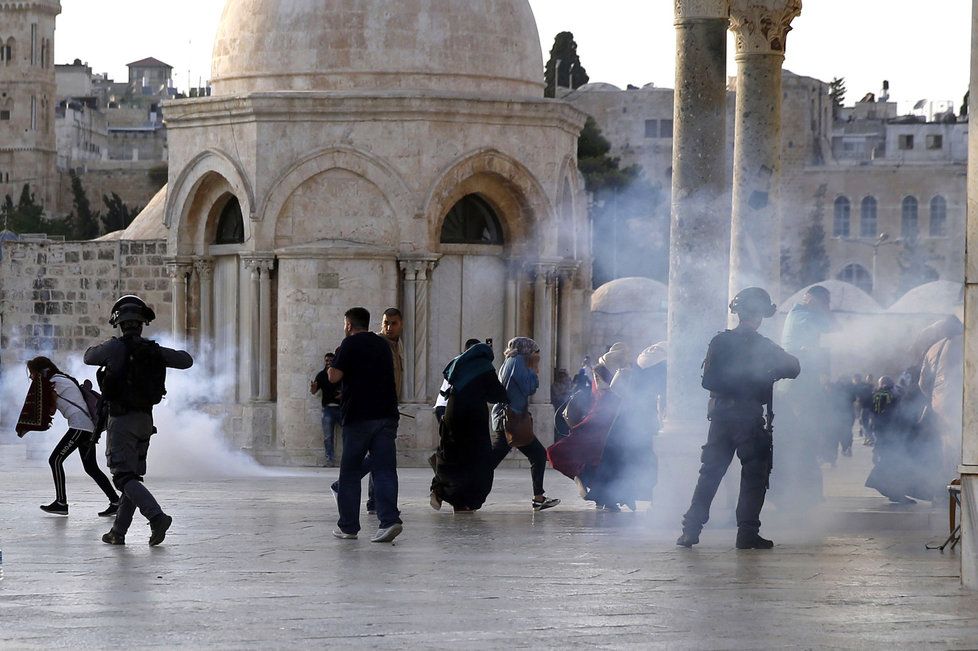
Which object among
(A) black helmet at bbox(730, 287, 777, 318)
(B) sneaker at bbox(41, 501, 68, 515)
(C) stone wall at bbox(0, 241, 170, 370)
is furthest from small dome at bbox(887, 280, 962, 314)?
(A) black helmet at bbox(730, 287, 777, 318)

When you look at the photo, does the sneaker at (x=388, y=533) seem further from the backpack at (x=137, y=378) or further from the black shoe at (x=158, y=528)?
the backpack at (x=137, y=378)

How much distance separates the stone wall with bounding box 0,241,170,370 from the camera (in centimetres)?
2655

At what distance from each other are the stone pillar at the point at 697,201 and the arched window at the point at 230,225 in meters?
9.34

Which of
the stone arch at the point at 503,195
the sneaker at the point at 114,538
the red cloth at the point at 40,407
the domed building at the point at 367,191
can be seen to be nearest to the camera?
the sneaker at the point at 114,538

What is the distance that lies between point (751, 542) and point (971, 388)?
2.05 m

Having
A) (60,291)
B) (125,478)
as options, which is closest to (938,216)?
(60,291)

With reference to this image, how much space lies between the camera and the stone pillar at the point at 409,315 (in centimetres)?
2005

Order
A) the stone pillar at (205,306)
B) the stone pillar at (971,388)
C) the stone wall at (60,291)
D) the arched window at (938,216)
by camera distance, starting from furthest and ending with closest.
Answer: the arched window at (938,216)
the stone wall at (60,291)
the stone pillar at (205,306)
the stone pillar at (971,388)

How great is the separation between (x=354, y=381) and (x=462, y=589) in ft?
8.52

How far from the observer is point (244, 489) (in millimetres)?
15641

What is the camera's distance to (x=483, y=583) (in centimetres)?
903

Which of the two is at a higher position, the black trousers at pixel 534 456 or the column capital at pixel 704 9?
the column capital at pixel 704 9

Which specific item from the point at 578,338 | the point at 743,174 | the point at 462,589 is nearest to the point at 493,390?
the point at 743,174

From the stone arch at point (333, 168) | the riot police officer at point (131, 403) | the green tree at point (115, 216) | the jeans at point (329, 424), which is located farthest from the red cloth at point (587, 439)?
the green tree at point (115, 216)
